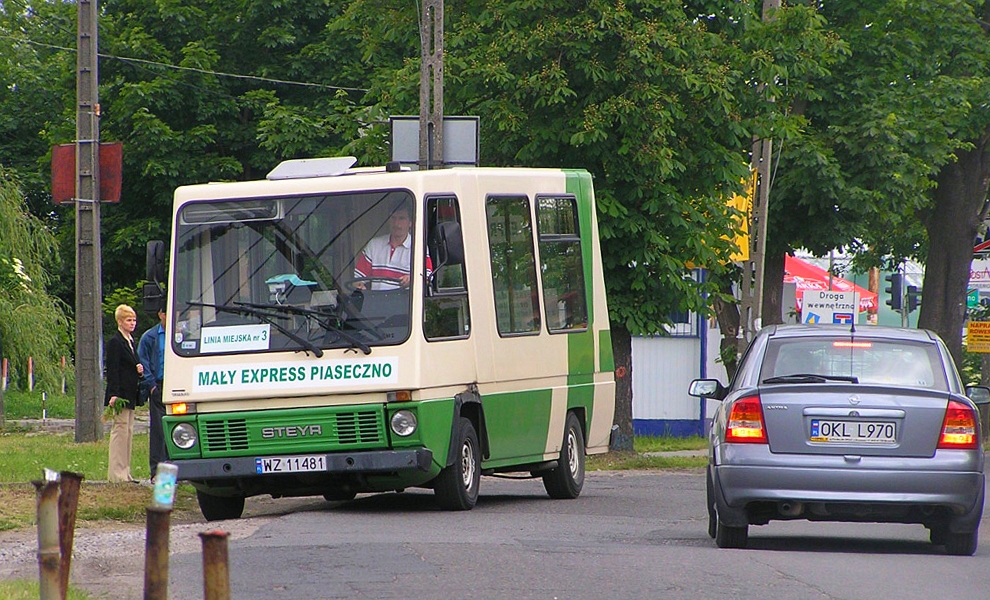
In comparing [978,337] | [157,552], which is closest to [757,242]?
[978,337]

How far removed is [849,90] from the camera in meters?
27.5

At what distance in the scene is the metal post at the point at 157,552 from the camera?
493cm

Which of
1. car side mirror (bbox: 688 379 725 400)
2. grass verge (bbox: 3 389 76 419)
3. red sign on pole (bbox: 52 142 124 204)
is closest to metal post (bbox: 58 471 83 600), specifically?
car side mirror (bbox: 688 379 725 400)

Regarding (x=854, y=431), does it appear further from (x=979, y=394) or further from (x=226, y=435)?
(x=226, y=435)

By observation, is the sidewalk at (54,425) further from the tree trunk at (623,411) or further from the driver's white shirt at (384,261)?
the driver's white shirt at (384,261)

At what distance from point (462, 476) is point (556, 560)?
3851mm

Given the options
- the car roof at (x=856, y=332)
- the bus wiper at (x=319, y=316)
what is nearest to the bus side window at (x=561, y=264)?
the bus wiper at (x=319, y=316)

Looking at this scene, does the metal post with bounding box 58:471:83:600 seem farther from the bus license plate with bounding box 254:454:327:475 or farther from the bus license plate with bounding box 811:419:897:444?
the bus license plate with bounding box 254:454:327:475

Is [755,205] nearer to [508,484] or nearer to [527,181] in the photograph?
[508,484]

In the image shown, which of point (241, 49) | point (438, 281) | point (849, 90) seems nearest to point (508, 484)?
point (438, 281)

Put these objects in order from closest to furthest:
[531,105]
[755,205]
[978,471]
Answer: [978,471] < [531,105] < [755,205]

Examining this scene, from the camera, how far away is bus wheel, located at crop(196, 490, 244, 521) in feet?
44.9

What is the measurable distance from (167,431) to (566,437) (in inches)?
165

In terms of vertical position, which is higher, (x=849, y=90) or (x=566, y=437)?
(x=849, y=90)
